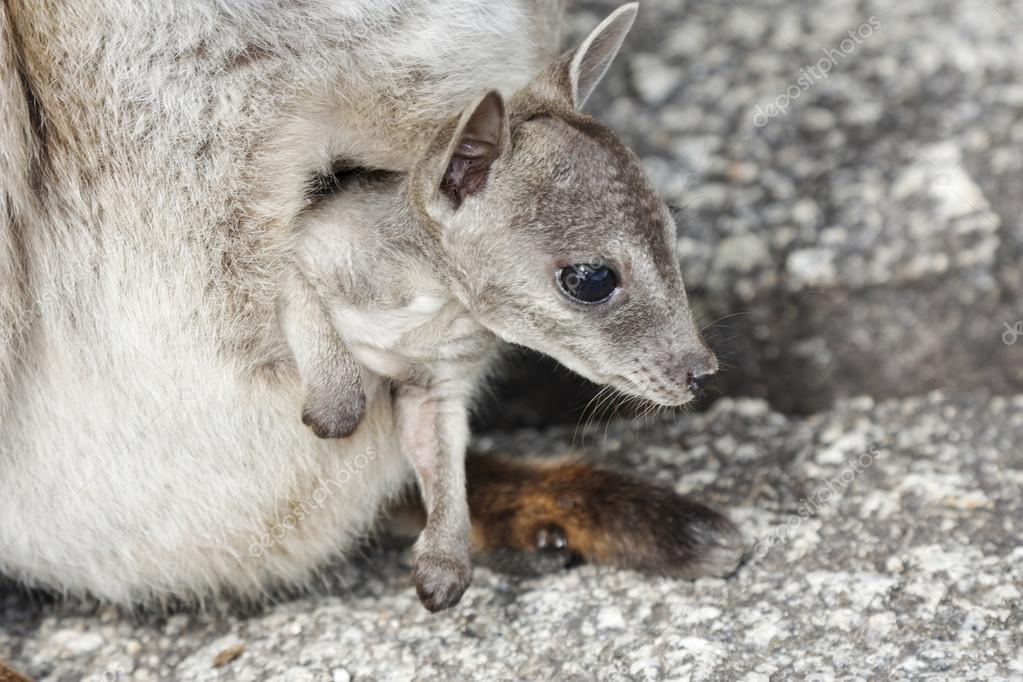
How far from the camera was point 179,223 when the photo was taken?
2191 mm

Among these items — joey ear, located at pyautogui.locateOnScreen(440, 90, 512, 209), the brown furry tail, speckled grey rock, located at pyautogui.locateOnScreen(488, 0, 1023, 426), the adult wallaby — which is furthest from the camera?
speckled grey rock, located at pyautogui.locateOnScreen(488, 0, 1023, 426)

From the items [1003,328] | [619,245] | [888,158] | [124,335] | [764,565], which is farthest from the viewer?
[888,158]

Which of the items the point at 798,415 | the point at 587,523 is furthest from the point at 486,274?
the point at 798,415

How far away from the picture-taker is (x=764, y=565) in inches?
102

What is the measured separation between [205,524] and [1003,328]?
189 centimetres

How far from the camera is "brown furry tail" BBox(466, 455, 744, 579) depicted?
256 cm

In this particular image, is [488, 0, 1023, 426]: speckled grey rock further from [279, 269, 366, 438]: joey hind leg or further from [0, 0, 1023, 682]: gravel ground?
[279, 269, 366, 438]: joey hind leg

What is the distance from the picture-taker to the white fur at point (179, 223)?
2131 millimetres

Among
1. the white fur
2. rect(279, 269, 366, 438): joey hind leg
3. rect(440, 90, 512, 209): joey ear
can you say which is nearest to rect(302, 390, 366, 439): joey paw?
rect(279, 269, 366, 438): joey hind leg

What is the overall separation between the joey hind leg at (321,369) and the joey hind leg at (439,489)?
18cm

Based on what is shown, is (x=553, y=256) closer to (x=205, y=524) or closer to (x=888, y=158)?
(x=205, y=524)

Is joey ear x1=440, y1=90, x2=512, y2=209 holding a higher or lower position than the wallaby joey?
higher

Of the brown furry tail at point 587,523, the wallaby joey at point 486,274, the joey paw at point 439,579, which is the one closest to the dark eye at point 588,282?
the wallaby joey at point 486,274

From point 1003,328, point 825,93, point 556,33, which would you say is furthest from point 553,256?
point 825,93
